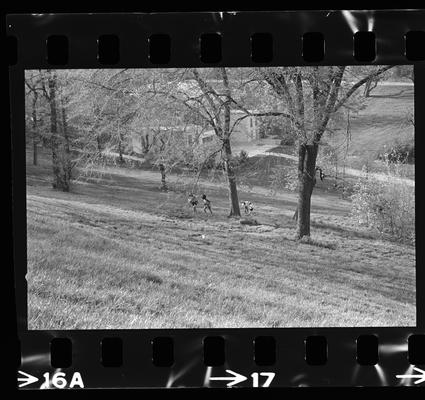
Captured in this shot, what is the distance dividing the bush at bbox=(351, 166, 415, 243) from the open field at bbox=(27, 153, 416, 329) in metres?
0.10

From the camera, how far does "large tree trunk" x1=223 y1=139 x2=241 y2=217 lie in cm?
626

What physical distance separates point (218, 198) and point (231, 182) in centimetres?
16

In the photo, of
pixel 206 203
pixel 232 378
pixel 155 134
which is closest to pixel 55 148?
pixel 155 134

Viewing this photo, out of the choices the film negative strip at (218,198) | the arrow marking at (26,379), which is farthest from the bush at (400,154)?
the arrow marking at (26,379)

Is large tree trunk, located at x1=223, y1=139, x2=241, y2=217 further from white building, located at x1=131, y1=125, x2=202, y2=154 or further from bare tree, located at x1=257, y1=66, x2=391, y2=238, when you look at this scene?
bare tree, located at x1=257, y1=66, x2=391, y2=238

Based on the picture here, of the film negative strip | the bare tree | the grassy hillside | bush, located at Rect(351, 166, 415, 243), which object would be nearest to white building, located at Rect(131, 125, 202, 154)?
the film negative strip

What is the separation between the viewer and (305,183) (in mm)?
6344

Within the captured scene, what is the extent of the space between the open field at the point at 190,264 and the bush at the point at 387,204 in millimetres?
100

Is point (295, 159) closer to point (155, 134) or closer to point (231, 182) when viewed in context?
point (231, 182)

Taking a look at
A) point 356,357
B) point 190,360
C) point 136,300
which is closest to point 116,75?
point 136,300

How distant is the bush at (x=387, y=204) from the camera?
20.7 feet

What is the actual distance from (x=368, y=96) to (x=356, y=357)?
192 cm

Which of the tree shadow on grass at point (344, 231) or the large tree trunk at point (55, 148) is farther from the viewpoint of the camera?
the tree shadow on grass at point (344, 231)

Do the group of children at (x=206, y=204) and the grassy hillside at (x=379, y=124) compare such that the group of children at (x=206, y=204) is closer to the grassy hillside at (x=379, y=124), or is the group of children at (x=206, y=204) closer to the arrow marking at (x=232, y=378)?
the grassy hillside at (x=379, y=124)
